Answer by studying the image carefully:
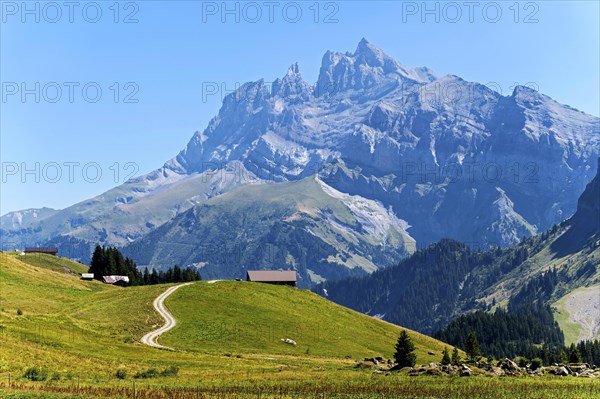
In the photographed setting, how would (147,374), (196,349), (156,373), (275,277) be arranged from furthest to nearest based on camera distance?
(275,277), (196,349), (156,373), (147,374)

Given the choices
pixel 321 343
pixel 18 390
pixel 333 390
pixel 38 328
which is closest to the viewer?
pixel 18 390

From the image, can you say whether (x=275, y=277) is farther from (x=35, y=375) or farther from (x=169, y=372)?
(x=35, y=375)

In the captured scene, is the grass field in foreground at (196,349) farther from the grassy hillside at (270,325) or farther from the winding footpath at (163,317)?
the winding footpath at (163,317)

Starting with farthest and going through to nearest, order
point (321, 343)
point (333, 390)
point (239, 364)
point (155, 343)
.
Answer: point (321, 343) → point (155, 343) → point (239, 364) → point (333, 390)

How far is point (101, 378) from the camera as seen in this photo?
66.8 meters

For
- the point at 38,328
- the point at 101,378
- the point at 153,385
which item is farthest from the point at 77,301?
the point at 153,385

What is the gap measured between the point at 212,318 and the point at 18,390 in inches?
2765

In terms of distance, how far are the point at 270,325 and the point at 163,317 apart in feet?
67.5

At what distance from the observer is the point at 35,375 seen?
63594 millimetres

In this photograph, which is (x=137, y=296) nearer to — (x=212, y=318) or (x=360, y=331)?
(x=212, y=318)

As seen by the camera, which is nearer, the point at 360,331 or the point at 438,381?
the point at 438,381

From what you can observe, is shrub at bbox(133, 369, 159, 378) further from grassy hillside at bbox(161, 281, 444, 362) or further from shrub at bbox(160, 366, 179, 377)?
grassy hillside at bbox(161, 281, 444, 362)

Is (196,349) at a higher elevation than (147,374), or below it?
higher

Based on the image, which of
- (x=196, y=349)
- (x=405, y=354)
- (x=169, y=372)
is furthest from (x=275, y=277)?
(x=169, y=372)
